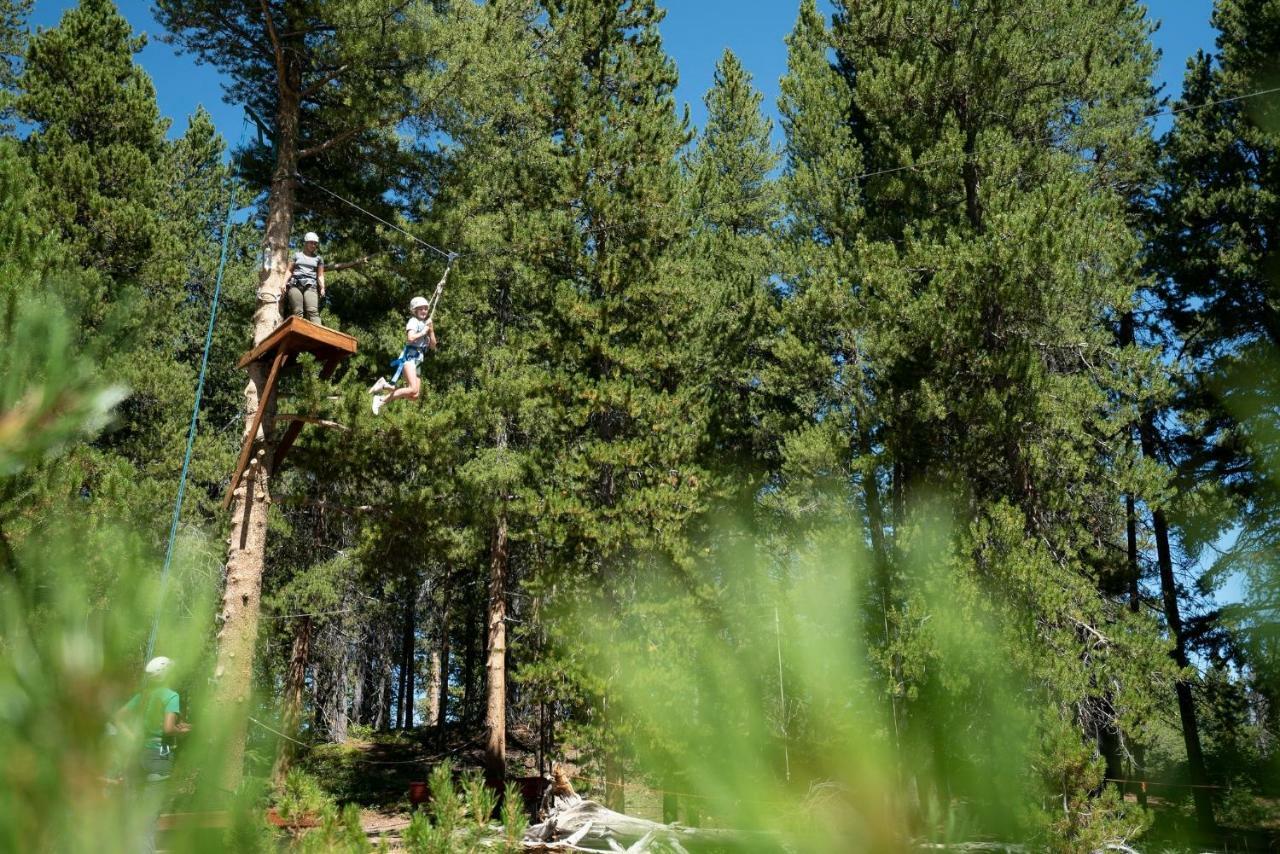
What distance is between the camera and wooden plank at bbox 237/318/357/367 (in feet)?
24.6

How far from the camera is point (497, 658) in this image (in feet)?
43.5

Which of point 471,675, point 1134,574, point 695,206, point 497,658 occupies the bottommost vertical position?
point 471,675

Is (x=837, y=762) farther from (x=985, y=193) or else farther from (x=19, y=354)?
(x=985, y=193)

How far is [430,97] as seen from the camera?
9.13m

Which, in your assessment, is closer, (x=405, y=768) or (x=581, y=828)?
(x=581, y=828)

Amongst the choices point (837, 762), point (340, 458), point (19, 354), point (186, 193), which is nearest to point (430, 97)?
point (340, 458)

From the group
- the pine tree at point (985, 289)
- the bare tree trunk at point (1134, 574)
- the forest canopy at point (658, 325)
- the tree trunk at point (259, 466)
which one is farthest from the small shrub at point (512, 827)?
the bare tree trunk at point (1134, 574)

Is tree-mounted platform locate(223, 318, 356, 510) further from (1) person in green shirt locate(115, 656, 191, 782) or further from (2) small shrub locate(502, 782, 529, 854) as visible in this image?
(1) person in green shirt locate(115, 656, 191, 782)

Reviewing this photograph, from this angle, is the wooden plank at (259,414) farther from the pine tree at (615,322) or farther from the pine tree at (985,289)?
the pine tree at (985,289)


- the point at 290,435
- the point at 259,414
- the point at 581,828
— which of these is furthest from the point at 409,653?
the point at 581,828

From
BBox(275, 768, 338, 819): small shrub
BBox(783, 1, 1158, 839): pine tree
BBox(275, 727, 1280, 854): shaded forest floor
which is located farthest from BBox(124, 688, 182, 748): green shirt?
BBox(275, 727, 1280, 854): shaded forest floor

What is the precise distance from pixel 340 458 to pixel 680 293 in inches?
234

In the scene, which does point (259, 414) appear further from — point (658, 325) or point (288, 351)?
point (658, 325)

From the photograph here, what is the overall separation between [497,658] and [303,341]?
23.5 feet
